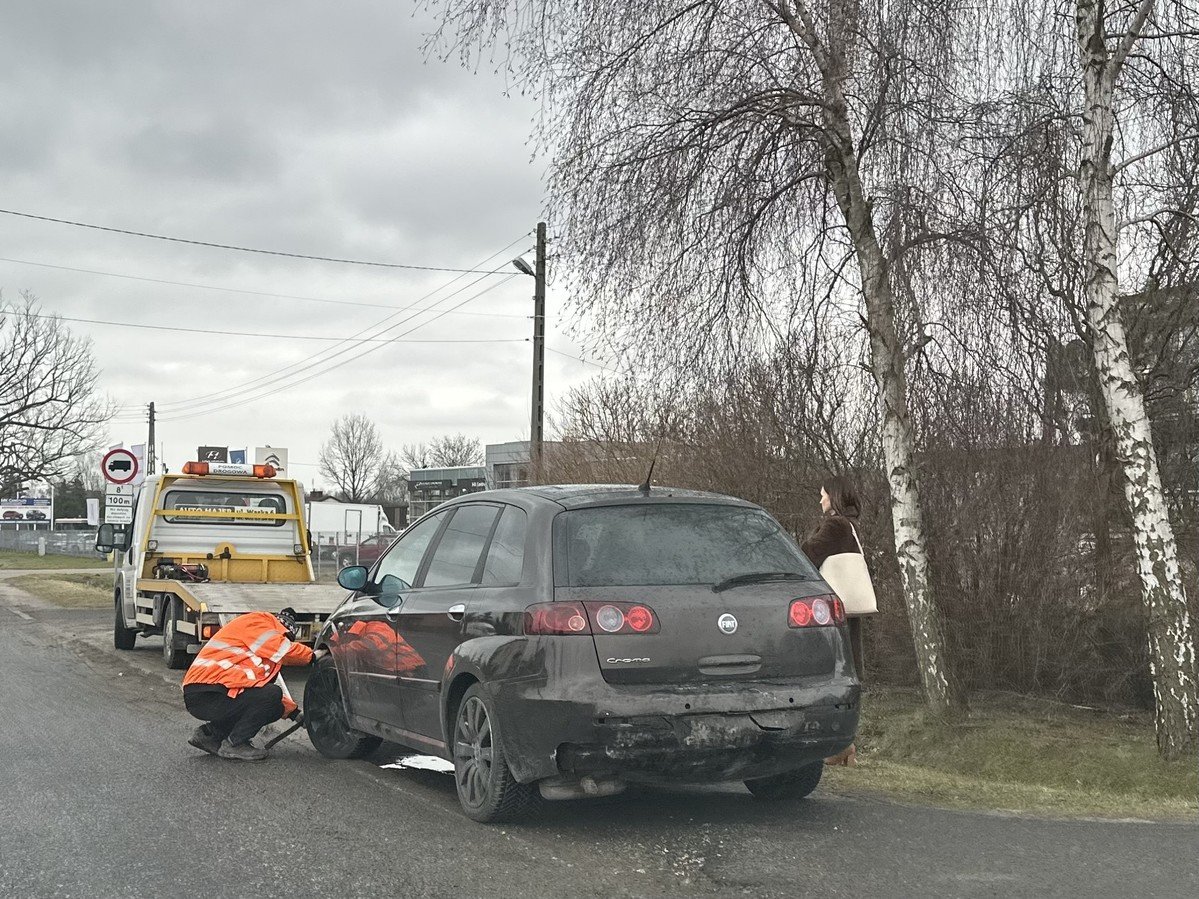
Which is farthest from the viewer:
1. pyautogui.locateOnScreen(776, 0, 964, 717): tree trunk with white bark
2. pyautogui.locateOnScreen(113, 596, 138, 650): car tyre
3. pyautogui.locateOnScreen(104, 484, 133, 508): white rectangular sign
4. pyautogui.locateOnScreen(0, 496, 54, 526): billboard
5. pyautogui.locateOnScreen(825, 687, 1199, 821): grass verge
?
pyautogui.locateOnScreen(0, 496, 54, 526): billboard

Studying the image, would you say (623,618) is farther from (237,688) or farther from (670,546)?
(237,688)

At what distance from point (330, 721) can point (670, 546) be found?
10.3 feet

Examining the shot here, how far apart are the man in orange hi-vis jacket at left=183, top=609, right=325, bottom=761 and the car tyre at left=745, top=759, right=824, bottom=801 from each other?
10.2 ft

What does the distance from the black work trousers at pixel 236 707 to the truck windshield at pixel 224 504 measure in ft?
27.6

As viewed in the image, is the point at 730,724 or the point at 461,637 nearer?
the point at 730,724

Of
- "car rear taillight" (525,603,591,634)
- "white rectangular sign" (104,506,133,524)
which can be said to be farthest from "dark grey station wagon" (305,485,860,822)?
"white rectangular sign" (104,506,133,524)

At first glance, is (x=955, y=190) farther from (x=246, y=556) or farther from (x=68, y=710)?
(x=246, y=556)

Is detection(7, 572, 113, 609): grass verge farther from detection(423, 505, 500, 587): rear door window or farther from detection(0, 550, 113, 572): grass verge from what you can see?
detection(423, 505, 500, 587): rear door window

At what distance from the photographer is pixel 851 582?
830 cm

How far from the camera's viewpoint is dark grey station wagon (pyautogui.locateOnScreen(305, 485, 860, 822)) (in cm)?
550

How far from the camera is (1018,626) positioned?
10805 mm

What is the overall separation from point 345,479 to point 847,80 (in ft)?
304

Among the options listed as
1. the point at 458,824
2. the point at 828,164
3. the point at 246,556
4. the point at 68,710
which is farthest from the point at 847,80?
the point at 246,556

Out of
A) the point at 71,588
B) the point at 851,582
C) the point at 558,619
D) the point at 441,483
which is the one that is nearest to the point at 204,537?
the point at 851,582
